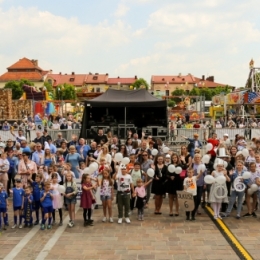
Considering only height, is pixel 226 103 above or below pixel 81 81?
below

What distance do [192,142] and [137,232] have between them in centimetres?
481

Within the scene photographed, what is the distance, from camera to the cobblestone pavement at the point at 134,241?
6.46 meters

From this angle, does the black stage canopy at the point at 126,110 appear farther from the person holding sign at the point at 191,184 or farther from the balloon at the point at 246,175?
the balloon at the point at 246,175

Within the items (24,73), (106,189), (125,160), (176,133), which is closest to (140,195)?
(106,189)

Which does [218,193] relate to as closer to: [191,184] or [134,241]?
[191,184]

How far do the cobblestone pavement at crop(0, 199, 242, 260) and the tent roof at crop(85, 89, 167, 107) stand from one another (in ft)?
28.9

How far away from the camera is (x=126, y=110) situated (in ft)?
62.2

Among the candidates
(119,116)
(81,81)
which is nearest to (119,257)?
(119,116)

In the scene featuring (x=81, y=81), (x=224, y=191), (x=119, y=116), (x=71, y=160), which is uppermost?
(x=81, y=81)

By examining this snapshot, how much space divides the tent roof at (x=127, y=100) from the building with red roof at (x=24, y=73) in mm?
94994

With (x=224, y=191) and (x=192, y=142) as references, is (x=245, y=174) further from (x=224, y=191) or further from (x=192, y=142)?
(x=192, y=142)

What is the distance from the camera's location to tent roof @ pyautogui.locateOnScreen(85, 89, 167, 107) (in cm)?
1689

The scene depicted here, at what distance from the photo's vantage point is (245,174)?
27.5 ft

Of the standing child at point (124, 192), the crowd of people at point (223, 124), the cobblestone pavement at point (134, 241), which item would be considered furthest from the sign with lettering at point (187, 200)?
the crowd of people at point (223, 124)
